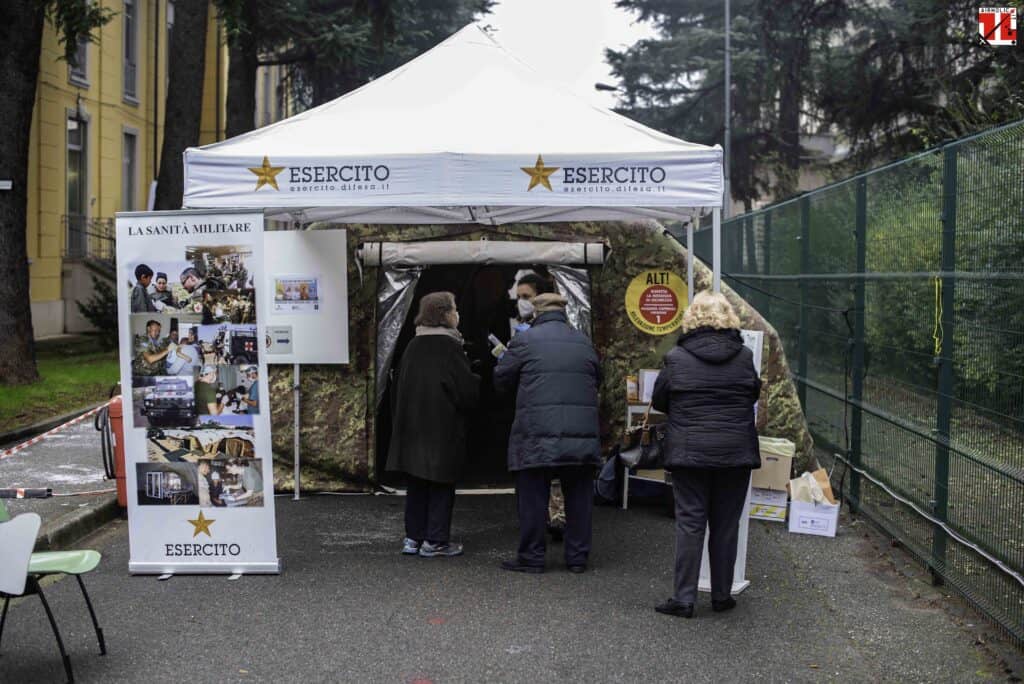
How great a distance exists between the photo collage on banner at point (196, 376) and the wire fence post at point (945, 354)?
12.9 ft

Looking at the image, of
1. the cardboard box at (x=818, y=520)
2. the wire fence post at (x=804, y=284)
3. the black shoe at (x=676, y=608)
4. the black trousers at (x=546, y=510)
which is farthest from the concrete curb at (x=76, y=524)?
the wire fence post at (x=804, y=284)

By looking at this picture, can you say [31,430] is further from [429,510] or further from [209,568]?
[429,510]

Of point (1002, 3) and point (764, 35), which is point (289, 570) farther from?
point (764, 35)

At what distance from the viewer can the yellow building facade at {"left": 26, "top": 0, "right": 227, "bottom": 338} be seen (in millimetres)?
24406

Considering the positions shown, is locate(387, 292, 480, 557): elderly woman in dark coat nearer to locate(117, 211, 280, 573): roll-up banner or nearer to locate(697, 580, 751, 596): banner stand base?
locate(117, 211, 280, 573): roll-up banner

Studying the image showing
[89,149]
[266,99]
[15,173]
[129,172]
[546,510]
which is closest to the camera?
[546,510]

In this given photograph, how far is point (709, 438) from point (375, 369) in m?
4.20

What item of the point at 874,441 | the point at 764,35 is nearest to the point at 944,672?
the point at 874,441

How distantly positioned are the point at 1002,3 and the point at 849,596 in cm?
1034

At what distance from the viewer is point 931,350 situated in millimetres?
7305

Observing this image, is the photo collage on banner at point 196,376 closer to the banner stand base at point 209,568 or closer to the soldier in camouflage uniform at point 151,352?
the soldier in camouflage uniform at point 151,352

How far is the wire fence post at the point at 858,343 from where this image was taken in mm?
8891

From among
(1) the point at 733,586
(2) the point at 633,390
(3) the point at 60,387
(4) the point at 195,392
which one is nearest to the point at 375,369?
(2) the point at 633,390

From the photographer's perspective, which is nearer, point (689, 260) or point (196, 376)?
point (196, 376)
